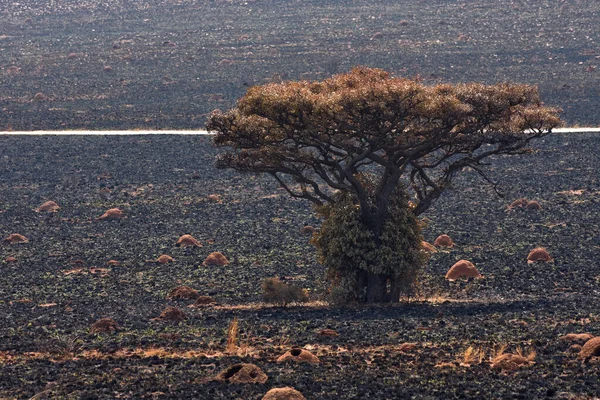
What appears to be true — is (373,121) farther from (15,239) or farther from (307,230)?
(15,239)

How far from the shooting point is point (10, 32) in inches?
3543

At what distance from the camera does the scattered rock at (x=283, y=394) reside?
1490cm

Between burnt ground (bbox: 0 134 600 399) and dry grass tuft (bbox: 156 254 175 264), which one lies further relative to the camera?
dry grass tuft (bbox: 156 254 175 264)

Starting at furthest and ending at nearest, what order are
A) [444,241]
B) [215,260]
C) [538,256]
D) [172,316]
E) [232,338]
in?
1. [444,241]
2. [215,260]
3. [538,256]
4. [172,316]
5. [232,338]

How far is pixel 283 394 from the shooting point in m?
14.9

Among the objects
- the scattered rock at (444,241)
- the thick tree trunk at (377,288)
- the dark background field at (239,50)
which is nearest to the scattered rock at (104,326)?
the thick tree trunk at (377,288)

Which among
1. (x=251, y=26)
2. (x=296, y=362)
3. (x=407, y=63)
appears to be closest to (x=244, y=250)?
(x=296, y=362)

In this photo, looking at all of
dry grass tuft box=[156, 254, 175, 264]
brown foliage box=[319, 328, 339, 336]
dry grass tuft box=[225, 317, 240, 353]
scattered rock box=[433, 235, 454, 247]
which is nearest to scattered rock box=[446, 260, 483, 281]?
scattered rock box=[433, 235, 454, 247]

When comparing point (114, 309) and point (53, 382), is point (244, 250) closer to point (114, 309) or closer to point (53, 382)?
point (114, 309)

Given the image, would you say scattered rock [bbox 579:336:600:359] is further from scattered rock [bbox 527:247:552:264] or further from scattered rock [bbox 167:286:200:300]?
scattered rock [bbox 527:247:552:264]

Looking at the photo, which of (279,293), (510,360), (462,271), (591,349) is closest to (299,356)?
(510,360)

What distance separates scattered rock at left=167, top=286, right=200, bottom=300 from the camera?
2494cm

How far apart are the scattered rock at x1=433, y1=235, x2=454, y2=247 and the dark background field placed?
23553 millimetres

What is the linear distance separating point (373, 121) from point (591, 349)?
23.9 feet
